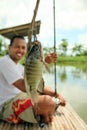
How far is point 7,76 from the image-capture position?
306cm

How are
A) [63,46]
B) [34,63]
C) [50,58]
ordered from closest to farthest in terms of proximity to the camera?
[34,63] → [50,58] → [63,46]

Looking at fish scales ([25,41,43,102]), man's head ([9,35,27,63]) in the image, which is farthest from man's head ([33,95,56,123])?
fish scales ([25,41,43,102])

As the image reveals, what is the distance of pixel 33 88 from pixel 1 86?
45.3 inches

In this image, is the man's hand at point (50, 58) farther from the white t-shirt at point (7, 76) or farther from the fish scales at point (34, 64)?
the fish scales at point (34, 64)

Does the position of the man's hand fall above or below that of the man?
above

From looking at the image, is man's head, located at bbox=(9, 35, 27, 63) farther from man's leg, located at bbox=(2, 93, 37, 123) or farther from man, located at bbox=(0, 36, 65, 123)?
man's leg, located at bbox=(2, 93, 37, 123)

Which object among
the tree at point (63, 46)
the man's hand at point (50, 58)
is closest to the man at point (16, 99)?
the man's hand at point (50, 58)

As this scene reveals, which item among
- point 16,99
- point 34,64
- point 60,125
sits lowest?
point 60,125

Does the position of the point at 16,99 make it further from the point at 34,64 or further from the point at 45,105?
the point at 34,64

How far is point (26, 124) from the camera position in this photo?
355 centimetres

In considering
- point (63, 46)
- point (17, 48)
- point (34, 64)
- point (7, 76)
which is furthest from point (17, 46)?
point (63, 46)

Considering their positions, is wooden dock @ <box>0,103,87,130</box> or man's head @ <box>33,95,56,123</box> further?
wooden dock @ <box>0,103,87,130</box>

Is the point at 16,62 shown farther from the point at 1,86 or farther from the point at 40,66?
the point at 40,66

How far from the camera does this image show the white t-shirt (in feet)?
9.97
